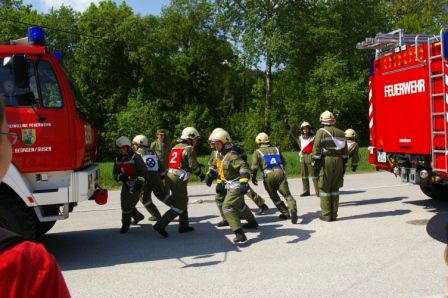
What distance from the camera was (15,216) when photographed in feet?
19.3

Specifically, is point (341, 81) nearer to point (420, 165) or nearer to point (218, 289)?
point (420, 165)

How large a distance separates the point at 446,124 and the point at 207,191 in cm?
727

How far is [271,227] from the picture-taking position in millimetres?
8445

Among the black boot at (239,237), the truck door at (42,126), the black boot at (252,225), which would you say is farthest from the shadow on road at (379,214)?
the truck door at (42,126)

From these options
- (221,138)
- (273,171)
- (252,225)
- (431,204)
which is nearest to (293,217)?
(252,225)

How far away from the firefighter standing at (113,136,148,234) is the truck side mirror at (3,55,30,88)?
257cm

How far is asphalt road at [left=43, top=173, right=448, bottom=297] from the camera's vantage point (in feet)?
17.1

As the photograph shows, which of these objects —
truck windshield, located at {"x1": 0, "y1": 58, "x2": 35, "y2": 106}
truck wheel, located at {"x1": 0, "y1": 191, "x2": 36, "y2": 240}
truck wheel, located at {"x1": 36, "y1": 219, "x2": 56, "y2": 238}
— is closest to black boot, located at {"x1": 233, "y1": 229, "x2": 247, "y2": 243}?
truck wheel, located at {"x1": 0, "y1": 191, "x2": 36, "y2": 240}

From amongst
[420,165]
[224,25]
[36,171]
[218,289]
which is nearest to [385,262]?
[218,289]

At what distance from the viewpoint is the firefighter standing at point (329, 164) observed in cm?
874

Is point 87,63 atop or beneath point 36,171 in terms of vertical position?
atop

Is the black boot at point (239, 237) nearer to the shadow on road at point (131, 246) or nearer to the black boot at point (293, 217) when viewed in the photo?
the shadow on road at point (131, 246)

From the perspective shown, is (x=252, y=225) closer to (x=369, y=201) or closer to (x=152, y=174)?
(x=152, y=174)

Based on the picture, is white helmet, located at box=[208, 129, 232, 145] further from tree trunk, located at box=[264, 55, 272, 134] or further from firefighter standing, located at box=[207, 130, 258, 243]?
tree trunk, located at box=[264, 55, 272, 134]
